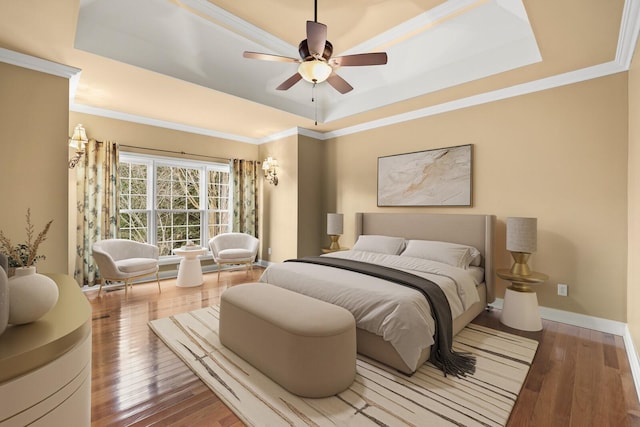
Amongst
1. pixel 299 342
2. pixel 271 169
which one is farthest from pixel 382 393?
pixel 271 169

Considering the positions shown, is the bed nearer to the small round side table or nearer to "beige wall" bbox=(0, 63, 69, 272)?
the small round side table

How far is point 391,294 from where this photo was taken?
2316 millimetres

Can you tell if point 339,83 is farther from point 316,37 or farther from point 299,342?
point 299,342

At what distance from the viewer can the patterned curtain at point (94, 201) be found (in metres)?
4.20

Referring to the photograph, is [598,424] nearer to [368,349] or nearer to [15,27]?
[368,349]

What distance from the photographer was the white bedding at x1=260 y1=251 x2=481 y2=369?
215cm

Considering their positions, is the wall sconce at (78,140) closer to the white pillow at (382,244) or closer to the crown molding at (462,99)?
the crown molding at (462,99)

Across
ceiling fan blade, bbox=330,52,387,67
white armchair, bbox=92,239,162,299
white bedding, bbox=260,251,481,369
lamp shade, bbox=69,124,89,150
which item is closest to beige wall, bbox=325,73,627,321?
white bedding, bbox=260,251,481,369

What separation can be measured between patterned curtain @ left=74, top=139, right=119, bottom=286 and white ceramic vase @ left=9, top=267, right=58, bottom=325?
4.07 metres

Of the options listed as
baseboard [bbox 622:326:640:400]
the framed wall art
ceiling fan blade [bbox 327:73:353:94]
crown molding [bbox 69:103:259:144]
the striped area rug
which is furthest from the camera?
crown molding [bbox 69:103:259:144]

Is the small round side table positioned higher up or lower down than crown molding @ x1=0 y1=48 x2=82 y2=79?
lower down

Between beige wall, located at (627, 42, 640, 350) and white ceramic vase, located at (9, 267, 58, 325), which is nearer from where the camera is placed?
white ceramic vase, located at (9, 267, 58, 325)

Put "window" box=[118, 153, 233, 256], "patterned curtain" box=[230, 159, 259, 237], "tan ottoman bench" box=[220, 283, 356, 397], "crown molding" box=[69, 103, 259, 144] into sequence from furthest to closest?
"patterned curtain" box=[230, 159, 259, 237] < "window" box=[118, 153, 233, 256] < "crown molding" box=[69, 103, 259, 144] < "tan ottoman bench" box=[220, 283, 356, 397]

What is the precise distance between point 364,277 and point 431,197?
6.64 feet
